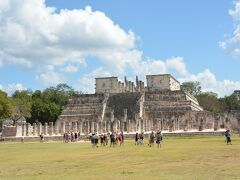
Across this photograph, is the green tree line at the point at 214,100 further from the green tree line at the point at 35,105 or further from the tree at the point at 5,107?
the tree at the point at 5,107

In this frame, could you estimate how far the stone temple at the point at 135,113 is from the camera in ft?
214

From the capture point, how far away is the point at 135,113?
74500mm

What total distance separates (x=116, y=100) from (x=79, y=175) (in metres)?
63.8

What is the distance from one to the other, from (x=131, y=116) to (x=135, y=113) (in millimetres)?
847

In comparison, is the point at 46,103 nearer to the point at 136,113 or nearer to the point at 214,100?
the point at 136,113

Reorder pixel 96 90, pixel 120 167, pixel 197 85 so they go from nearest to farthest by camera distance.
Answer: pixel 120 167 → pixel 96 90 → pixel 197 85

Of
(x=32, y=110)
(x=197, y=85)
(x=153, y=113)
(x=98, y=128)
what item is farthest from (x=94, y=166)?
(x=197, y=85)

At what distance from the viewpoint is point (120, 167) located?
58.5ft

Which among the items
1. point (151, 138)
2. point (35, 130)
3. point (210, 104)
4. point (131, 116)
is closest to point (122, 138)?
point (151, 138)

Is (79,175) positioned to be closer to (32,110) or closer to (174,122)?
(174,122)

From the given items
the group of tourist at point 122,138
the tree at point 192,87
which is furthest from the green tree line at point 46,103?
the group of tourist at point 122,138

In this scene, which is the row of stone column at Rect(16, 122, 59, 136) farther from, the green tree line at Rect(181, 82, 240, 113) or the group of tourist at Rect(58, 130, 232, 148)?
the green tree line at Rect(181, 82, 240, 113)

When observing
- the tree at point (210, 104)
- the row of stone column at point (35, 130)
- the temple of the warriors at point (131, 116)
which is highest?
the tree at point (210, 104)

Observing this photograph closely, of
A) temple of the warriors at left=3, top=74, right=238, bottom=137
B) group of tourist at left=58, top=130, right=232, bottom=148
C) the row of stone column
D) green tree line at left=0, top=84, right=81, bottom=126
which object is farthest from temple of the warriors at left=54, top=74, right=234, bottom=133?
group of tourist at left=58, top=130, right=232, bottom=148
